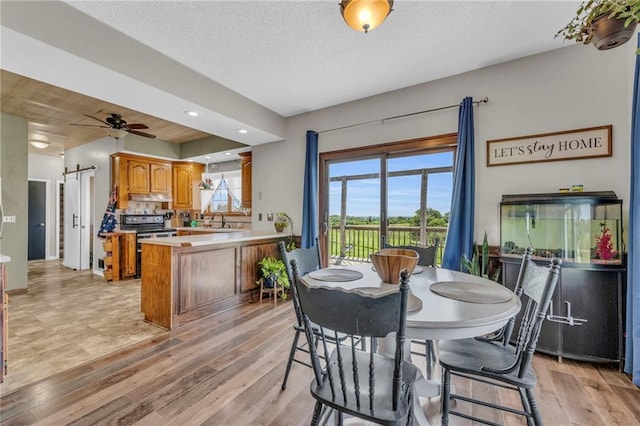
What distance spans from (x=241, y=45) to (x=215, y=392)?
9.16 ft

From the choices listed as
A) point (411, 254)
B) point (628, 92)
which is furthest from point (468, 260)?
point (628, 92)

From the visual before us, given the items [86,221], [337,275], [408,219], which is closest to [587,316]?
[408,219]

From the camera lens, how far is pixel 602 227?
223 centimetres

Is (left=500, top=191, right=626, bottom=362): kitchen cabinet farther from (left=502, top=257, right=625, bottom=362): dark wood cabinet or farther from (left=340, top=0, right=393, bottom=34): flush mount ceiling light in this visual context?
(left=340, top=0, right=393, bottom=34): flush mount ceiling light

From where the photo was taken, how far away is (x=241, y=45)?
2.53 metres

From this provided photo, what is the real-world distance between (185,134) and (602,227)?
19.6 feet

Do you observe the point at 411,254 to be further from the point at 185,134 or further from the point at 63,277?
the point at 63,277

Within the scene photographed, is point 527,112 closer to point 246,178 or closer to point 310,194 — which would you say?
point 310,194

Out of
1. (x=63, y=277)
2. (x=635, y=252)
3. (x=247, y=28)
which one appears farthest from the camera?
(x=63, y=277)

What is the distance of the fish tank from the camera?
219 centimetres

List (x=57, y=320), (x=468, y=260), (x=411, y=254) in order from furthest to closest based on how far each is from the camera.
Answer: (x=57, y=320)
(x=468, y=260)
(x=411, y=254)

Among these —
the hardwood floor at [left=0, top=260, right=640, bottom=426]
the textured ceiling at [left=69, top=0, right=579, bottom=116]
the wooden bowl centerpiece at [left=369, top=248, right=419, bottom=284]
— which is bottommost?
the hardwood floor at [left=0, top=260, right=640, bottom=426]

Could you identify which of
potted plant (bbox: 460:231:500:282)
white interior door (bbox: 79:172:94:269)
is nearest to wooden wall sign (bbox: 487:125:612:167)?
potted plant (bbox: 460:231:500:282)

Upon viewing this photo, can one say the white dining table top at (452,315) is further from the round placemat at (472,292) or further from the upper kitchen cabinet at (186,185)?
the upper kitchen cabinet at (186,185)
